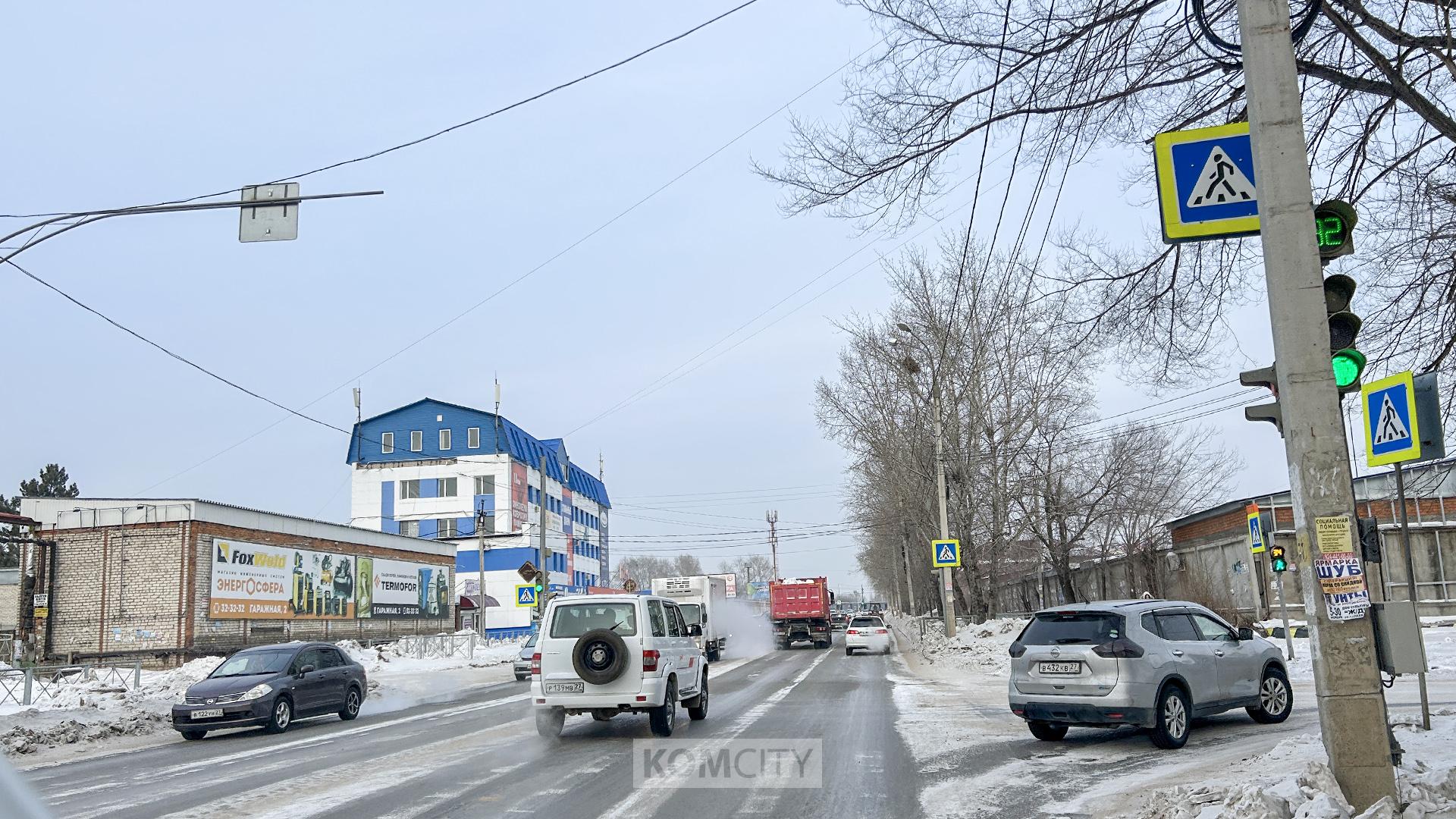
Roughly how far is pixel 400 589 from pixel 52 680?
18.9 metres

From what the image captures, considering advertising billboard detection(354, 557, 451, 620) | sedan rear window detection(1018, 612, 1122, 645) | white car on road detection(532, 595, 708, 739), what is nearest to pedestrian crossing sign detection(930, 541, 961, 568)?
white car on road detection(532, 595, 708, 739)

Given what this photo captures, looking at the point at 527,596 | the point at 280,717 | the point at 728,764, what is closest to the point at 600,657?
the point at 728,764

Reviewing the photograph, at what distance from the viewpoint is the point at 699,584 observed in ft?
144

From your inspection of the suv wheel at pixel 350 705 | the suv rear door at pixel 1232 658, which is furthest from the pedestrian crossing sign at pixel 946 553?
the suv rear door at pixel 1232 658

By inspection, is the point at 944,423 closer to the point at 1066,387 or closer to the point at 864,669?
the point at 1066,387

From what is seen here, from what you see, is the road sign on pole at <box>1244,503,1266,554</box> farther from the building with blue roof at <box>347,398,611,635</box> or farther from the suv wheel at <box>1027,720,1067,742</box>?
the building with blue roof at <box>347,398,611,635</box>

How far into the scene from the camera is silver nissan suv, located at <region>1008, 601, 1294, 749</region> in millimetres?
11315

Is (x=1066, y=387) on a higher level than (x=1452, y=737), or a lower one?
higher

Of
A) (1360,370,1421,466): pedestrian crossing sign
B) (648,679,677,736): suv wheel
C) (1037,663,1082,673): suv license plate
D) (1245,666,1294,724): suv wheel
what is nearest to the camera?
(1360,370,1421,466): pedestrian crossing sign

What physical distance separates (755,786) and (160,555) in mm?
29032

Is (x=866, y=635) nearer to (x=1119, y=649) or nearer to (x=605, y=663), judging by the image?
(x=605, y=663)

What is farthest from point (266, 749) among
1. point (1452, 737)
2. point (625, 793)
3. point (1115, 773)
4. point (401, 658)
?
point (401, 658)

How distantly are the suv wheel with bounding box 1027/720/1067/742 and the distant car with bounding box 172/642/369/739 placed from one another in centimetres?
1183

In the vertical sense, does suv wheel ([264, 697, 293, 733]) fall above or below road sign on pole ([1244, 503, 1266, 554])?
below
